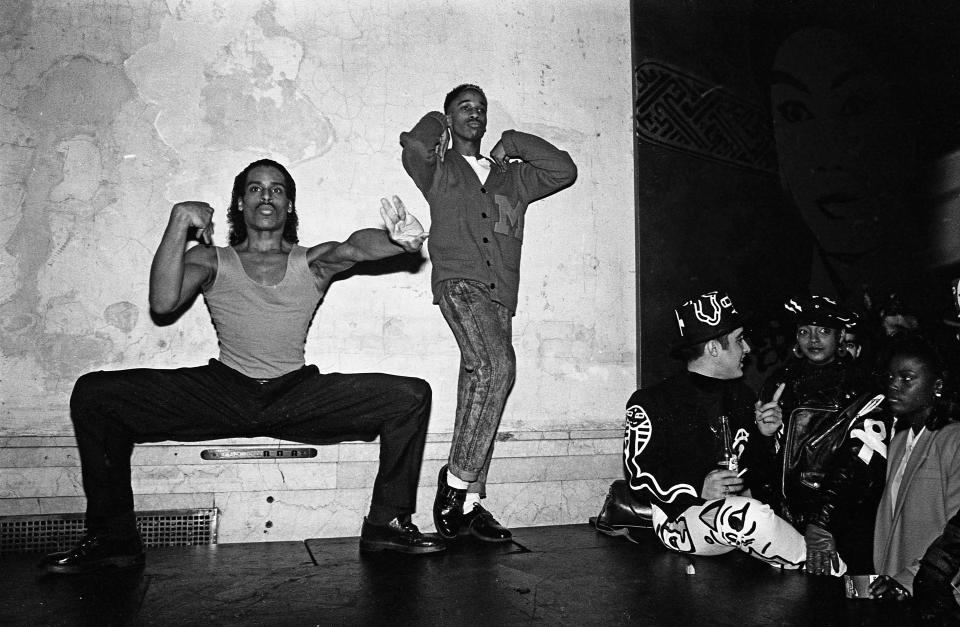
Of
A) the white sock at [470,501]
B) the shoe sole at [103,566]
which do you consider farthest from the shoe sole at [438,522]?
the shoe sole at [103,566]

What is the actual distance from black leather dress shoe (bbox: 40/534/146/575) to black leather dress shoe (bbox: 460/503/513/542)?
58.6 inches

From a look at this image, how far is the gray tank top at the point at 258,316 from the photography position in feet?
12.4

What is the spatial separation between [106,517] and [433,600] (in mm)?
1494

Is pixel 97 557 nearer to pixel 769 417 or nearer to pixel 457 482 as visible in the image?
pixel 457 482

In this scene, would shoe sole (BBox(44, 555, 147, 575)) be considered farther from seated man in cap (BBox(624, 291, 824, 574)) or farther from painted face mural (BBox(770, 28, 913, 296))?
painted face mural (BBox(770, 28, 913, 296))

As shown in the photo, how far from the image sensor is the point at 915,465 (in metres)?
3.10

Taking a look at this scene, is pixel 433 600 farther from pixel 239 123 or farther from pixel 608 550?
pixel 239 123

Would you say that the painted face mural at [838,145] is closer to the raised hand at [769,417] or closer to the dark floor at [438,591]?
the raised hand at [769,417]

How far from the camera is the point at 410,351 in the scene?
14.5 ft

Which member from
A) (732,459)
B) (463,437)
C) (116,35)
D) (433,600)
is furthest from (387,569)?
(116,35)

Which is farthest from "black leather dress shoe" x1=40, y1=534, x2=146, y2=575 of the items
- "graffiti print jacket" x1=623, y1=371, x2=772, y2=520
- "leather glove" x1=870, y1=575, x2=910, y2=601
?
"leather glove" x1=870, y1=575, x2=910, y2=601

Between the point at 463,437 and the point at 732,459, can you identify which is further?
the point at 463,437

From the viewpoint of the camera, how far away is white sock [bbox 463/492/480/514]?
401 centimetres

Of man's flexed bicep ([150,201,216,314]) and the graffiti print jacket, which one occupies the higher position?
man's flexed bicep ([150,201,216,314])
